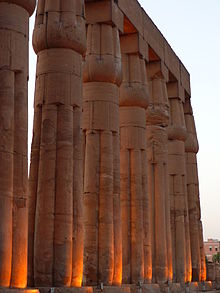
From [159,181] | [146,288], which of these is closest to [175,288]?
[146,288]

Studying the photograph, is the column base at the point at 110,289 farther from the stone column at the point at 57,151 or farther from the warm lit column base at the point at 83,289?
the stone column at the point at 57,151

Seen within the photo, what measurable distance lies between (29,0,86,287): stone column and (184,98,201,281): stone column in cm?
1306

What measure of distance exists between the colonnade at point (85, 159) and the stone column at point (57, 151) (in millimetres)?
29

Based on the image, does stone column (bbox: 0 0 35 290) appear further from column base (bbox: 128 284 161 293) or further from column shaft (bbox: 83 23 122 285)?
column base (bbox: 128 284 161 293)

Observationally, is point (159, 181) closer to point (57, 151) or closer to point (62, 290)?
point (57, 151)

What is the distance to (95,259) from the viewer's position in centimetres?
1744

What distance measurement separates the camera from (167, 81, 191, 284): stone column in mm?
25172

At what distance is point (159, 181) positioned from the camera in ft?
76.7

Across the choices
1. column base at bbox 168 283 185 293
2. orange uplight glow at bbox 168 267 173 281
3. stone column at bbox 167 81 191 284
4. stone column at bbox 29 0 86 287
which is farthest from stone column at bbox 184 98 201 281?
stone column at bbox 29 0 86 287

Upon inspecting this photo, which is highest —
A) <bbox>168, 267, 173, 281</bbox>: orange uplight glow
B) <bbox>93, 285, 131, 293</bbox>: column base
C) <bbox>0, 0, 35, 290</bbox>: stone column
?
<bbox>0, 0, 35, 290</bbox>: stone column

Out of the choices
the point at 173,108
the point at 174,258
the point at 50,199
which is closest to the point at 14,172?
the point at 50,199

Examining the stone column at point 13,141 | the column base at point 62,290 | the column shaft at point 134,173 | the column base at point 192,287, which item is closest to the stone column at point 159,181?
the column shaft at point 134,173

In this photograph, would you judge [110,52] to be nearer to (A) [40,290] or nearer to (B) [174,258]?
(A) [40,290]

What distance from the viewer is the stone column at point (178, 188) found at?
25172 millimetres
